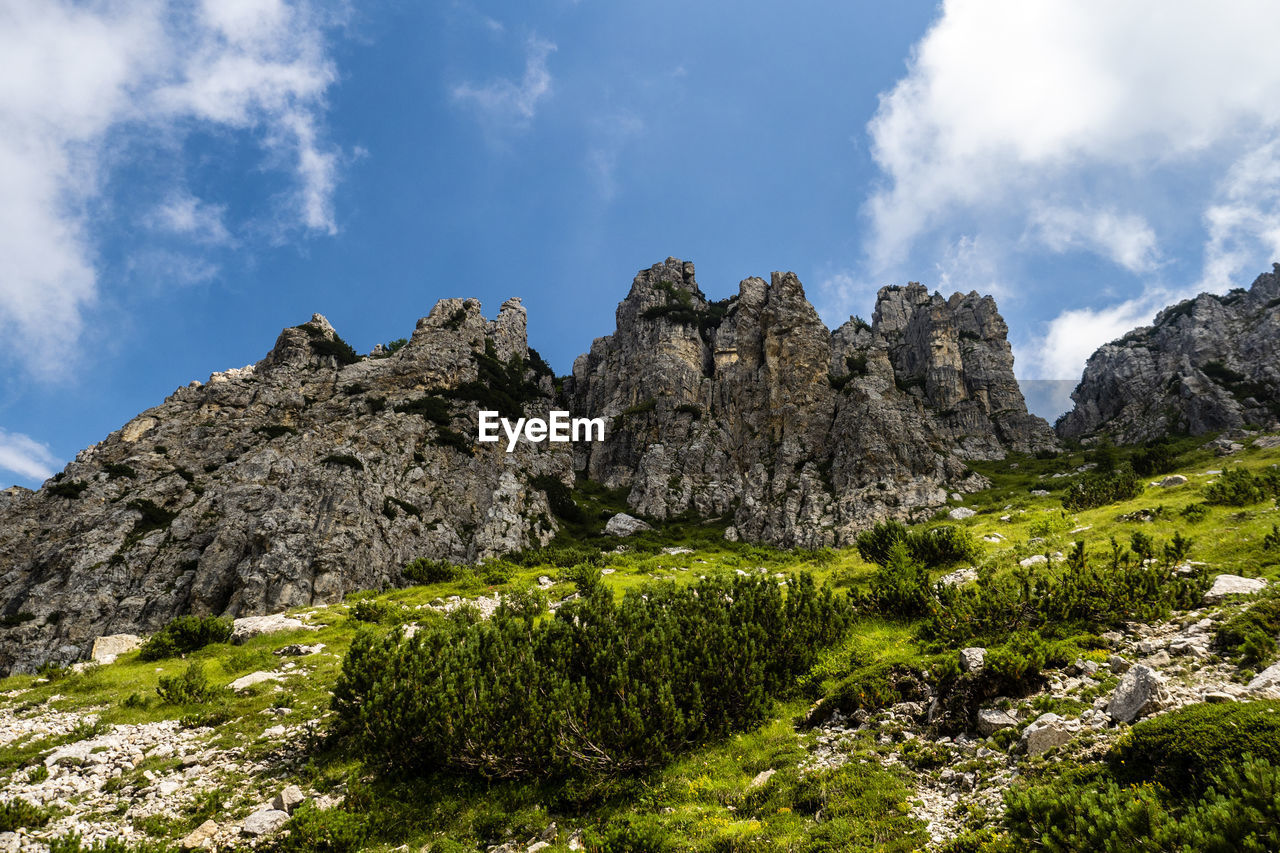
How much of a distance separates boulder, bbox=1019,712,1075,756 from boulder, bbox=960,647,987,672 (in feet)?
6.80

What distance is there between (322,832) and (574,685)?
5.01 meters

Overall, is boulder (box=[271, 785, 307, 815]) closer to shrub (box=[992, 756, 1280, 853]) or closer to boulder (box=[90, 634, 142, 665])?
shrub (box=[992, 756, 1280, 853])

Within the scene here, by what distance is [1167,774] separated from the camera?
6504 millimetres

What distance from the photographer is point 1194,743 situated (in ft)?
21.2

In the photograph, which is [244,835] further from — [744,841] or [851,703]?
[851,703]

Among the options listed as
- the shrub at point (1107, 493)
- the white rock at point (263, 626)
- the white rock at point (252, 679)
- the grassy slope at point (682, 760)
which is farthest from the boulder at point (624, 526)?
the white rock at point (252, 679)

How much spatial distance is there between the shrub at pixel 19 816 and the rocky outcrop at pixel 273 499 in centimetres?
3789

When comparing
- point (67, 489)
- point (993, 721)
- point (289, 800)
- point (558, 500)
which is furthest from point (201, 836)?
point (67, 489)

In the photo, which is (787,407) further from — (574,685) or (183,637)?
(574,685)

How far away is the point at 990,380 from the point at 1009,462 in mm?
28822

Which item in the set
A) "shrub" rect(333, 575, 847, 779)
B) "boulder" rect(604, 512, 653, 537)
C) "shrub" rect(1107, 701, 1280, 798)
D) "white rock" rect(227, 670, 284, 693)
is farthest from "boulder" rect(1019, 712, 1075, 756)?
"boulder" rect(604, 512, 653, 537)

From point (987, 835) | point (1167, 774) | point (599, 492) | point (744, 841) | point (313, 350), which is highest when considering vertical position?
point (313, 350)

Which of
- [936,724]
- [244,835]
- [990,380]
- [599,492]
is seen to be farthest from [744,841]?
[990,380]

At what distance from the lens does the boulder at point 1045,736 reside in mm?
8344
